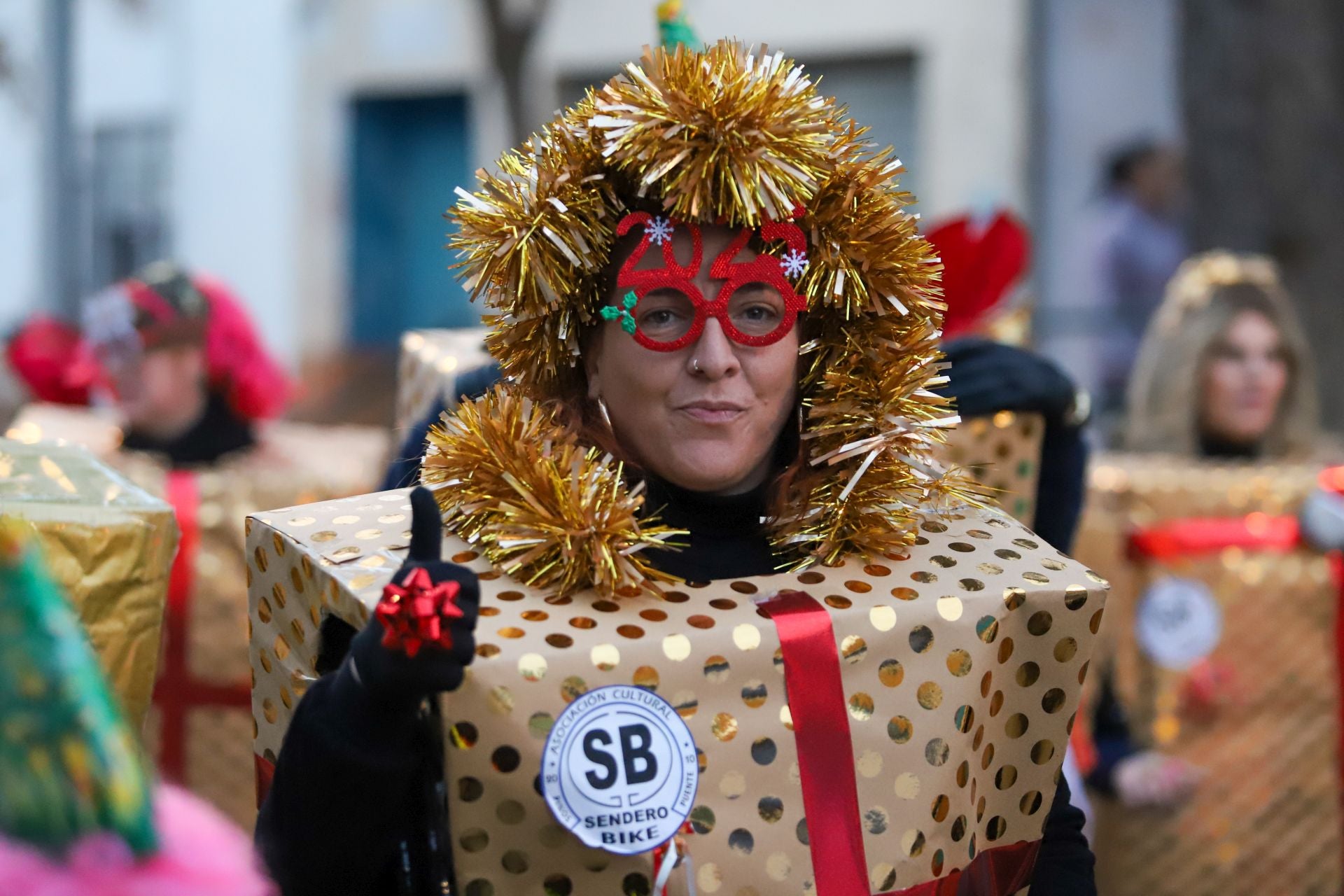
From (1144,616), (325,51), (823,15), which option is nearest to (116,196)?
(325,51)

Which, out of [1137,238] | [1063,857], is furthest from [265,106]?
[1063,857]

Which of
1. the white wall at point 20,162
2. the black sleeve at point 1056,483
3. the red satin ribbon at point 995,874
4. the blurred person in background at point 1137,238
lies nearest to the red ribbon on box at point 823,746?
the red satin ribbon at point 995,874

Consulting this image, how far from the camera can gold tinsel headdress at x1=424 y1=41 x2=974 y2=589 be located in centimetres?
193

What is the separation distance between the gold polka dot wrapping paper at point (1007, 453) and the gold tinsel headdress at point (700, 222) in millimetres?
438

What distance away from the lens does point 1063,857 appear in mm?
2131

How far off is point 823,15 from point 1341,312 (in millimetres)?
4772

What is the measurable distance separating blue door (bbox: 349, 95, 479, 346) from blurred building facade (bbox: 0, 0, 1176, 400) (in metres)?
0.01

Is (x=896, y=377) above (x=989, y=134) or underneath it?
underneath

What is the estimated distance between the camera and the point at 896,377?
2.11 m

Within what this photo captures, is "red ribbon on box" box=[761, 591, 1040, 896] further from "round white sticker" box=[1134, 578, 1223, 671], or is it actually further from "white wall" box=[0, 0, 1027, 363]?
"white wall" box=[0, 0, 1027, 363]

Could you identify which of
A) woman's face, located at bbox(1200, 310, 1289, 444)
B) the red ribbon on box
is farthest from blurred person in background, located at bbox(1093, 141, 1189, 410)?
the red ribbon on box

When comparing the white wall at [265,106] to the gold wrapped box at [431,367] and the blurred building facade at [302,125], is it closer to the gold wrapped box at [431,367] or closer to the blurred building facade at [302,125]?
the blurred building facade at [302,125]

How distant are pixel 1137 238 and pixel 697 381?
25.7ft

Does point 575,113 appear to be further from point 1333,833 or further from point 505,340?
point 1333,833
